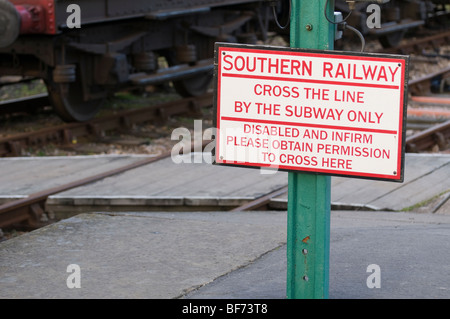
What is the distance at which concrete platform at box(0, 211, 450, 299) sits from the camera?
14.9 ft

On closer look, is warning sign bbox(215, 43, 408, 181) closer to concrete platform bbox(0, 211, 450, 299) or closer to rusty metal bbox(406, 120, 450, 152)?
concrete platform bbox(0, 211, 450, 299)

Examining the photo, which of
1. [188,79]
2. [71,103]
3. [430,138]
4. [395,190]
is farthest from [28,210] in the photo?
[188,79]

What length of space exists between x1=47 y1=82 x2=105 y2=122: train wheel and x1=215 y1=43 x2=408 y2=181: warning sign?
7.15m

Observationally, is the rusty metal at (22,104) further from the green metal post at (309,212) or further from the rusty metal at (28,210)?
the green metal post at (309,212)

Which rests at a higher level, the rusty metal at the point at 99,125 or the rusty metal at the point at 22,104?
the rusty metal at the point at 22,104

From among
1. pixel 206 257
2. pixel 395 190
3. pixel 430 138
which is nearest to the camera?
pixel 206 257

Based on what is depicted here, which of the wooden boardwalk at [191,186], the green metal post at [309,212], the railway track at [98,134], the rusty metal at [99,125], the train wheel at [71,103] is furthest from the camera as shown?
the train wheel at [71,103]

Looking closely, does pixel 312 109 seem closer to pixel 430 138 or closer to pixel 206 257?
pixel 206 257

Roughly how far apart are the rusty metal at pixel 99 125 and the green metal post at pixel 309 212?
6.45 metres

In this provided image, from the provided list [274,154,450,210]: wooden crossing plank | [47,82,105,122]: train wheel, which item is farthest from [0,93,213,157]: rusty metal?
[274,154,450,210]: wooden crossing plank

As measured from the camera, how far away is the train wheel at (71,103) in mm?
10844

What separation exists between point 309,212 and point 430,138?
6437 mm

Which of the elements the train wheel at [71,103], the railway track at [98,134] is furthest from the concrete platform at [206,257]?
the train wheel at [71,103]

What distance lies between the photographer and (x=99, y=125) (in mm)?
11219
